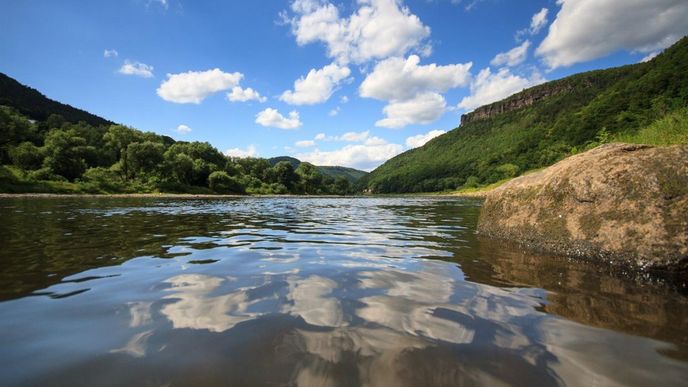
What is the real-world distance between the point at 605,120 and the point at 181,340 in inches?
5657

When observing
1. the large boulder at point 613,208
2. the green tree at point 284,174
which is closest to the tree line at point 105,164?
the green tree at point 284,174

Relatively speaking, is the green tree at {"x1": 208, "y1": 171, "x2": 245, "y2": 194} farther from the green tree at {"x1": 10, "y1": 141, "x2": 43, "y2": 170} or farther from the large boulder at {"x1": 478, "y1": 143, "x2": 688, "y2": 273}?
the large boulder at {"x1": 478, "y1": 143, "x2": 688, "y2": 273}

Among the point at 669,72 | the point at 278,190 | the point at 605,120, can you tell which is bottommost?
the point at 278,190

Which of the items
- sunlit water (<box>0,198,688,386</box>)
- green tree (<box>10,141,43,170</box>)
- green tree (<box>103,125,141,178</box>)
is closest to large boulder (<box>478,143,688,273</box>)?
sunlit water (<box>0,198,688,386</box>)

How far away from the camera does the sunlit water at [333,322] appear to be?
7.99ft

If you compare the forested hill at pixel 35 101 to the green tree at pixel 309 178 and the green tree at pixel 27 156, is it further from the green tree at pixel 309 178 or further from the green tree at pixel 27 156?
the green tree at pixel 27 156

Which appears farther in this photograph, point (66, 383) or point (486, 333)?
point (486, 333)

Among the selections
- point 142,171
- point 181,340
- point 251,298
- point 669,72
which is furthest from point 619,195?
point 669,72

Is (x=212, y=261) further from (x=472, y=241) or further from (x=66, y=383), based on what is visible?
(x=472, y=241)

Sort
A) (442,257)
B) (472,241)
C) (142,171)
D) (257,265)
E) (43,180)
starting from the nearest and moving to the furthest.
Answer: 1. (257,265)
2. (442,257)
3. (472,241)
4. (43,180)
5. (142,171)

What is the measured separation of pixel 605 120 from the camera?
112062 millimetres

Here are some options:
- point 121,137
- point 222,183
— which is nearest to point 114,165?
point 121,137

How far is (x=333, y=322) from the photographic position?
3.42 metres

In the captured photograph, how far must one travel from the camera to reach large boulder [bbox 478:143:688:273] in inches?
214
